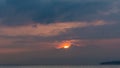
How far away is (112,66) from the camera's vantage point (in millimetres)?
114562

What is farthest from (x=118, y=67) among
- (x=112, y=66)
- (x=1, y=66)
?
(x=1, y=66)

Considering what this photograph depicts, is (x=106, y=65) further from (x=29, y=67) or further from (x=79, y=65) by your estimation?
(x=29, y=67)

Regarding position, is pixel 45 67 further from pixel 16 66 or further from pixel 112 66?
pixel 112 66

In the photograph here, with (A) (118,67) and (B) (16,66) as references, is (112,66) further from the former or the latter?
(B) (16,66)

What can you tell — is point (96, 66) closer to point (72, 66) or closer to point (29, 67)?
point (72, 66)

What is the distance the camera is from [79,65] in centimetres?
11988

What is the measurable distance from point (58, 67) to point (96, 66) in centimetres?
890

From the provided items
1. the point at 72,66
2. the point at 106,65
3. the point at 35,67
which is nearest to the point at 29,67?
the point at 35,67

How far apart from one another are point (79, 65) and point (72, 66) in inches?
128

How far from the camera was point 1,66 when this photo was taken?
11919 cm

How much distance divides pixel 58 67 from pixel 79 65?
19.2ft

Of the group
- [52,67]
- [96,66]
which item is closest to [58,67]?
[52,67]

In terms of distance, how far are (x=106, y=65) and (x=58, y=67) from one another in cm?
1124

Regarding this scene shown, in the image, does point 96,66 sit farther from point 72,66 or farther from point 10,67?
point 10,67
